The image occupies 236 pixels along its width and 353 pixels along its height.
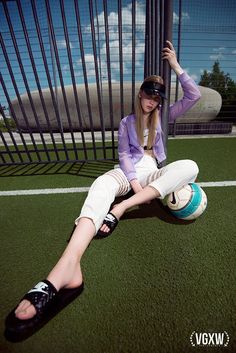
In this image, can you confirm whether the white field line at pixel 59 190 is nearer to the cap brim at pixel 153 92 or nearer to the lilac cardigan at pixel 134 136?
the lilac cardigan at pixel 134 136

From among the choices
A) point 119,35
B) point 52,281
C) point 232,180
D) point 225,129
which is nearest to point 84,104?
point 225,129

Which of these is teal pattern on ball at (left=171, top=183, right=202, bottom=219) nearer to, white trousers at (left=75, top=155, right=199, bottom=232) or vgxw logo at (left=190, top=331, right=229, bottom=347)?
white trousers at (left=75, top=155, right=199, bottom=232)

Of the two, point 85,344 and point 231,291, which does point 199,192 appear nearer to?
point 231,291

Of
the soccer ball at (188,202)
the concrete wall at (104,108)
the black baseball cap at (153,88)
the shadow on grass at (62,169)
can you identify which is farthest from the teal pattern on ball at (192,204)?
the concrete wall at (104,108)

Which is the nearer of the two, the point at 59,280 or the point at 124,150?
the point at 59,280

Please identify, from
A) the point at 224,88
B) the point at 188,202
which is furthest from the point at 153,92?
the point at 224,88

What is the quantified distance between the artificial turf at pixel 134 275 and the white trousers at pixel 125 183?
1.20 ft

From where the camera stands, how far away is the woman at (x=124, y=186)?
1357mm

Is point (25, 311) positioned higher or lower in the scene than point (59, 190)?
higher

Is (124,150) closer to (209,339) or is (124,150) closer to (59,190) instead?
(59,190)

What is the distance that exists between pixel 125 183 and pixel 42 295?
4.52ft

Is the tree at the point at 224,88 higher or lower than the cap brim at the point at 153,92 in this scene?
lower

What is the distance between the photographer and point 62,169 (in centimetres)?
420

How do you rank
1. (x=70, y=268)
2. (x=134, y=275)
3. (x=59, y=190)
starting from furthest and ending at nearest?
1. (x=59, y=190)
2. (x=134, y=275)
3. (x=70, y=268)
